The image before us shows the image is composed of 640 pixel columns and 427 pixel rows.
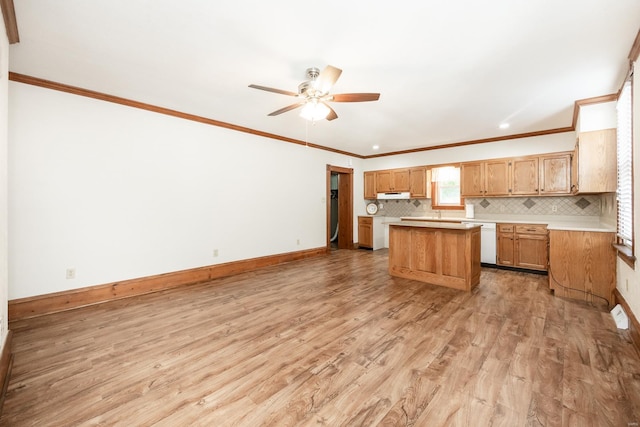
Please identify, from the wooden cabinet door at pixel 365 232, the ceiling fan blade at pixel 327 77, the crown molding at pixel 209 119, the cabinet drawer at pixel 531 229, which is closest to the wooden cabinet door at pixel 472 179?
the crown molding at pixel 209 119

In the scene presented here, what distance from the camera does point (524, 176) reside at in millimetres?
5117

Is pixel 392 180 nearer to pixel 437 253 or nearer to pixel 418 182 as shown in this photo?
pixel 418 182

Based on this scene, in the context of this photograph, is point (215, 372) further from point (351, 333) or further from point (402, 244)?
point (402, 244)

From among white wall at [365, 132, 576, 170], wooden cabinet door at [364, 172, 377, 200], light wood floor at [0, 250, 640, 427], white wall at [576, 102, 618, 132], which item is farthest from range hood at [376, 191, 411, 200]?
light wood floor at [0, 250, 640, 427]

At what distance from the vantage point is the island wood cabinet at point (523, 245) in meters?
4.68

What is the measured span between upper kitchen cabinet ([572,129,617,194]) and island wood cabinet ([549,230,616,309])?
2.04 feet

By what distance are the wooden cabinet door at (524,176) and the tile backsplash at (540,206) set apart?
1.12ft

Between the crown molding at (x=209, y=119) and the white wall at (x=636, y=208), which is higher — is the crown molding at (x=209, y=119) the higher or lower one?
the higher one

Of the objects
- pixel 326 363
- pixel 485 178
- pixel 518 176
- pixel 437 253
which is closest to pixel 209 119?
pixel 326 363

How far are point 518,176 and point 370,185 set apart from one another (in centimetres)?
329

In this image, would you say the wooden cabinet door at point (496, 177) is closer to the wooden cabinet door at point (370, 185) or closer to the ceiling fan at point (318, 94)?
the wooden cabinet door at point (370, 185)

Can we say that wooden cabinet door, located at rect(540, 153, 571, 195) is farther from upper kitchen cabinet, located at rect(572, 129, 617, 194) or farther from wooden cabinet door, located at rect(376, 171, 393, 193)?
wooden cabinet door, located at rect(376, 171, 393, 193)

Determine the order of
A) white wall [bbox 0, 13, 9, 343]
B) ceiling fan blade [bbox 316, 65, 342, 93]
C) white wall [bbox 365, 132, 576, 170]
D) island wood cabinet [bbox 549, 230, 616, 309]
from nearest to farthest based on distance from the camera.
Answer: white wall [bbox 0, 13, 9, 343] < ceiling fan blade [bbox 316, 65, 342, 93] < island wood cabinet [bbox 549, 230, 616, 309] < white wall [bbox 365, 132, 576, 170]

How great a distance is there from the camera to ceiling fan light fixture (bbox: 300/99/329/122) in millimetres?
2955
